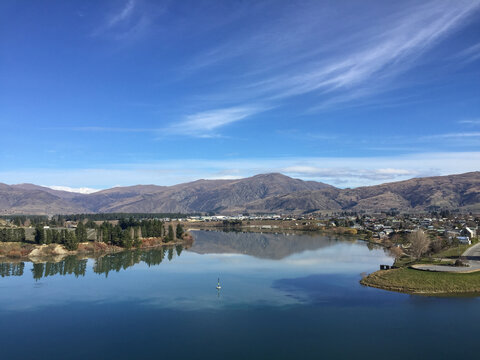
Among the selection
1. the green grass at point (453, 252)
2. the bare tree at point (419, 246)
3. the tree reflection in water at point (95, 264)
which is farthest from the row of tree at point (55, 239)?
the green grass at point (453, 252)

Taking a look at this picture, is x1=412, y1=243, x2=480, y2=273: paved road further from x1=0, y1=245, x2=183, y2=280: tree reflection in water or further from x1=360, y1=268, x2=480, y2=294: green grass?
x1=0, y1=245, x2=183, y2=280: tree reflection in water

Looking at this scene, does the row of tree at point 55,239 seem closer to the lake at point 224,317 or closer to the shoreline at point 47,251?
the shoreline at point 47,251

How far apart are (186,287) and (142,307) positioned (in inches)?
393

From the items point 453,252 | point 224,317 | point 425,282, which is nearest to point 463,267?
point 425,282

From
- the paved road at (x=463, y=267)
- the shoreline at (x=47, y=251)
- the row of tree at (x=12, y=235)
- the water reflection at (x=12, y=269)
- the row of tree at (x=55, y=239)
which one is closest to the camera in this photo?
the paved road at (x=463, y=267)

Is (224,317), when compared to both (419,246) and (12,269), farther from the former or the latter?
(12,269)

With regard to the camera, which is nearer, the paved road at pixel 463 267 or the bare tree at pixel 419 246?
the paved road at pixel 463 267

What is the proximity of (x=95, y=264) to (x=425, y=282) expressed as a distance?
5218 centimetres

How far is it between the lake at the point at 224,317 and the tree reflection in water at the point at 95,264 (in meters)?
0.84

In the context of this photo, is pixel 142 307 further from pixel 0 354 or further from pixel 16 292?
pixel 16 292

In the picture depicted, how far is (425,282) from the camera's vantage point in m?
43.2

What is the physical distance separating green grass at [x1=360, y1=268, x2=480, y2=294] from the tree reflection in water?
128 ft

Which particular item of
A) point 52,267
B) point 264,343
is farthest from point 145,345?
point 52,267

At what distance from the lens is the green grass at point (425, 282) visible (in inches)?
1625
